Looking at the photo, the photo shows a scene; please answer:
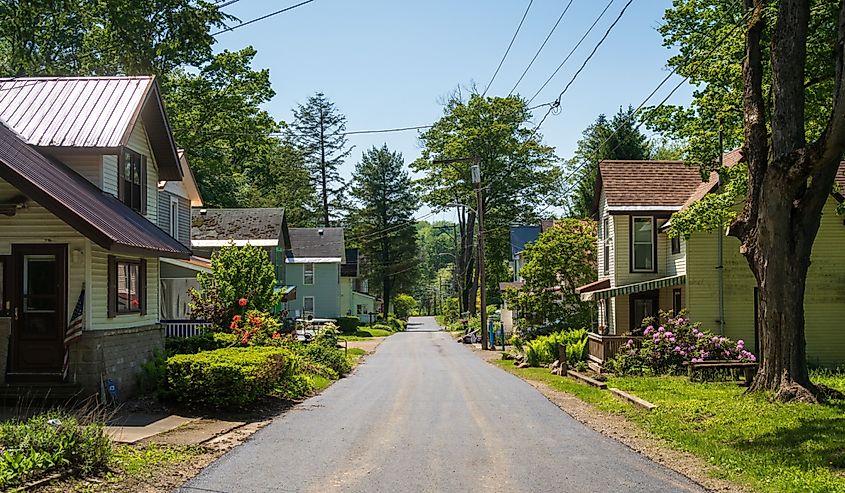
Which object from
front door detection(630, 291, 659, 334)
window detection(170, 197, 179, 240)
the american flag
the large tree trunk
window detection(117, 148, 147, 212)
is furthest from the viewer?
front door detection(630, 291, 659, 334)

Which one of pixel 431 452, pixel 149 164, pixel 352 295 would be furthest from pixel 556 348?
pixel 352 295

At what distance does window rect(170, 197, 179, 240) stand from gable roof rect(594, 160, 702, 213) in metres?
15.2

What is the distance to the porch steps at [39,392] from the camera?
48.3 ft

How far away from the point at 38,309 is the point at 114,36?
24.5 m

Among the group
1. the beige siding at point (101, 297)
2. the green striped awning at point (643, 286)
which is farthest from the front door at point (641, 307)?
the beige siding at point (101, 297)

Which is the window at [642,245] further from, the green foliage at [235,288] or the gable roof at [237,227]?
the gable roof at [237,227]

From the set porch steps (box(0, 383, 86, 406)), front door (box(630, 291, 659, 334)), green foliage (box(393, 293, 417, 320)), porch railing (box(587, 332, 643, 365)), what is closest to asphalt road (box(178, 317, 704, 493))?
porch steps (box(0, 383, 86, 406))

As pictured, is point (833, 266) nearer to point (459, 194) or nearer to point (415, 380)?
point (415, 380)

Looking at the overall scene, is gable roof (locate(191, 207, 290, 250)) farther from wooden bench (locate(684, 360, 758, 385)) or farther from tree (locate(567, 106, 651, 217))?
wooden bench (locate(684, 360, 758, 385))

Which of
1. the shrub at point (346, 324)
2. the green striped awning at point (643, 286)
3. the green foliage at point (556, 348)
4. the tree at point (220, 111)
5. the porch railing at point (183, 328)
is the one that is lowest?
the shrub at point (346, 324)

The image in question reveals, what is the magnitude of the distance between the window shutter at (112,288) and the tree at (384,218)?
2500 inches

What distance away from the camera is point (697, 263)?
26.2 metres

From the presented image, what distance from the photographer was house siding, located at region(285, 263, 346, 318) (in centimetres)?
6153

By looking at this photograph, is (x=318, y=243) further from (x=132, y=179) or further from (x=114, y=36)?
(x=132, y=179)
